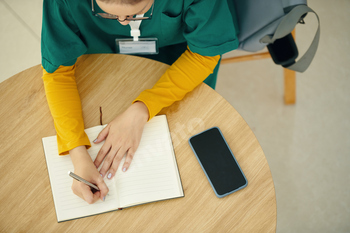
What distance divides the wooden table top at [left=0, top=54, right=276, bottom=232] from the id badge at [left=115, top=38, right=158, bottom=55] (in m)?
0.08

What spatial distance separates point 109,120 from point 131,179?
200mm

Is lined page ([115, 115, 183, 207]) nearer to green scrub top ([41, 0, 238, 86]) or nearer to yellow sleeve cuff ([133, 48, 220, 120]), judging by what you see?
yellow sleeve cuff ([133, 48, 220, 120])

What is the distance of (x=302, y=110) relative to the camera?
1.73 meters

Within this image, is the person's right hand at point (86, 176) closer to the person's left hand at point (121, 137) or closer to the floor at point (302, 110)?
the person's left hand at point (121, 137)

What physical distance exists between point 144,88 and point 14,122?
16.2 inches

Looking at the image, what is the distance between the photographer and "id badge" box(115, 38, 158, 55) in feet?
3.33

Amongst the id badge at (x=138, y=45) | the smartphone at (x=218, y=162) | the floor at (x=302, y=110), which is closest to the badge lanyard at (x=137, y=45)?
the id badge at (x=138, y=45)

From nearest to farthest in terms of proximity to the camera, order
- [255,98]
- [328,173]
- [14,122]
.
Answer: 1. [14,122]
2. [328,173]
3. [255,98]

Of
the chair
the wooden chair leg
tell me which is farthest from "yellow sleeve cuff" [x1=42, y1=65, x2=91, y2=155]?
the wooden chair leg

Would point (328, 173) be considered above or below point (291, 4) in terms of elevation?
below

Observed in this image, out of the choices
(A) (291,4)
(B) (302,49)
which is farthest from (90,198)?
(B) (302,49)

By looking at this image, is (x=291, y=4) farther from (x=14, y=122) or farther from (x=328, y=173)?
(x=328, y=173)

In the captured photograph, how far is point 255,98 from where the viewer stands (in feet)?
5.76

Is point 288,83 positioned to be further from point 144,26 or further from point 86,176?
point 86,176
